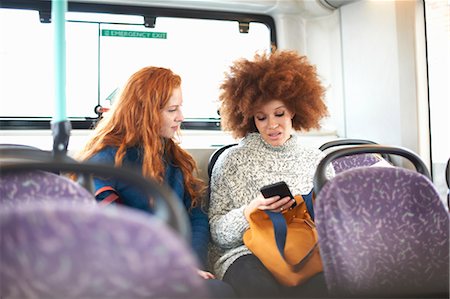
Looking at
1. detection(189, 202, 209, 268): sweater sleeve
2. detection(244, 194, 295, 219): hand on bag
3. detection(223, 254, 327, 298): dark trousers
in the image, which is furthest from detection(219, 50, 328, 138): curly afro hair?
detection(223, 254, 327, 298): dark trousers

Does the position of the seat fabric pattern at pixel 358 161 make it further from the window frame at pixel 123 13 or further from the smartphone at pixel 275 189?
the window frame at pixel 123 13

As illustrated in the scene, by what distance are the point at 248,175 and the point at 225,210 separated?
0.53 ft

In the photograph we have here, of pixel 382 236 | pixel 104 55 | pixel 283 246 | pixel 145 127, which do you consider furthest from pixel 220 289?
pixel 104 55

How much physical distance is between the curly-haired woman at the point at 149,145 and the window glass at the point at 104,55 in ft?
1.87

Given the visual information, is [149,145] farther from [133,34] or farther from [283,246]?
[133,34]

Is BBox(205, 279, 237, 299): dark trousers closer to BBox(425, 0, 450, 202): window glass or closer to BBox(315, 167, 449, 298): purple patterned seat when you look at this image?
BBox(315, 167, 449, 298): purple patterned seat

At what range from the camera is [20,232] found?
65cm

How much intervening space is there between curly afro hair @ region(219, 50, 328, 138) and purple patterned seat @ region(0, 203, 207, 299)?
5.05 ft

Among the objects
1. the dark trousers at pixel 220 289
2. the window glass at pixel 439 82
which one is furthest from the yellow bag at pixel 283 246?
the window glass at pixel 439 82

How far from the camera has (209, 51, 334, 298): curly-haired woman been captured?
1924mm

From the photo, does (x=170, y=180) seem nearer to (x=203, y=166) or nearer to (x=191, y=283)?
(x=203, y=166)

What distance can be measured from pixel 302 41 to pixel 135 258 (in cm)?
292

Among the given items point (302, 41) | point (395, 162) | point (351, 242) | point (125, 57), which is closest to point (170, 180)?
point (351, 242)

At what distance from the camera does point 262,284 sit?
1715mm
